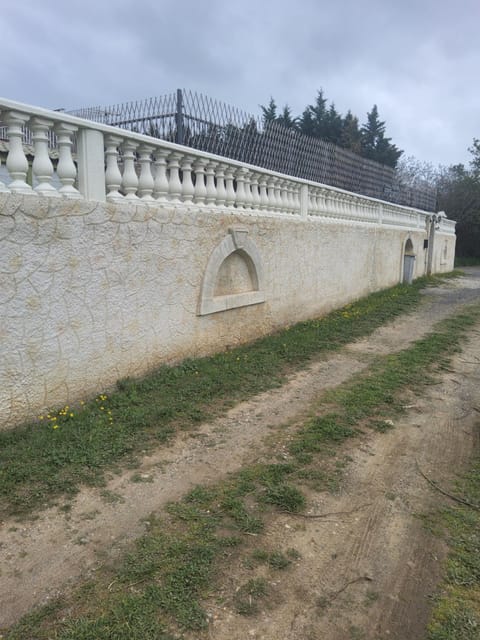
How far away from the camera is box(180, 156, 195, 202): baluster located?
4789mm

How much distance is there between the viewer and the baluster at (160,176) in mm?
4465

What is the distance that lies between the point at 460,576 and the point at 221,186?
4439mm

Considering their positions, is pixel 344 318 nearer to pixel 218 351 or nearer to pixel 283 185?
pixel 283 185

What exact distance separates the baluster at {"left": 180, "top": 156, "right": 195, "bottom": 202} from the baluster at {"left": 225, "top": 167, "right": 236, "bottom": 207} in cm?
70

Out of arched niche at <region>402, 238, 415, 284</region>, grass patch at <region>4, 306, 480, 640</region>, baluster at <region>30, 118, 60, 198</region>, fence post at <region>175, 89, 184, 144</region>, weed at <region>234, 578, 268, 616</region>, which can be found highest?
fence post at <region>175, 89, 184, 144</region>

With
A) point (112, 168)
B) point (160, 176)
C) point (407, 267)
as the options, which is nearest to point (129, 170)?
point (112, 168)

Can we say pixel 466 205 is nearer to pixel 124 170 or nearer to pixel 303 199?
pixel 303 199

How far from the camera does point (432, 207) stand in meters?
19.2

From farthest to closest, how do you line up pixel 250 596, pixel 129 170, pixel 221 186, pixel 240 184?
pixel 240 184 → pixel 221 186 → pixel 129 170 → pixel 250 596

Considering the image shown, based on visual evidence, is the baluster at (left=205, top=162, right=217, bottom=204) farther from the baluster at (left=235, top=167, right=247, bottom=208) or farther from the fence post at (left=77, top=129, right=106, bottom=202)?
the fence post at (left=77, top=129, right=106, bottom=202)

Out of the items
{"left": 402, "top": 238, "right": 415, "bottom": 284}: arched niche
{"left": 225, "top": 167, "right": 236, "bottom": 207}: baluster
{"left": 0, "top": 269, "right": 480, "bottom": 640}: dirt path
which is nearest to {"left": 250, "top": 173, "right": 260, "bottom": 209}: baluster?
{"left": 225, "top": 167, "right": 236, "bottom": 207}: baluster

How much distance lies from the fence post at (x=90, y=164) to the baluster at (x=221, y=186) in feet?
Answer: 5.69

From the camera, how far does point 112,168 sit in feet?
13.0

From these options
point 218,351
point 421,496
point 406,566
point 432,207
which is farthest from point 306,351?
point 432,207
